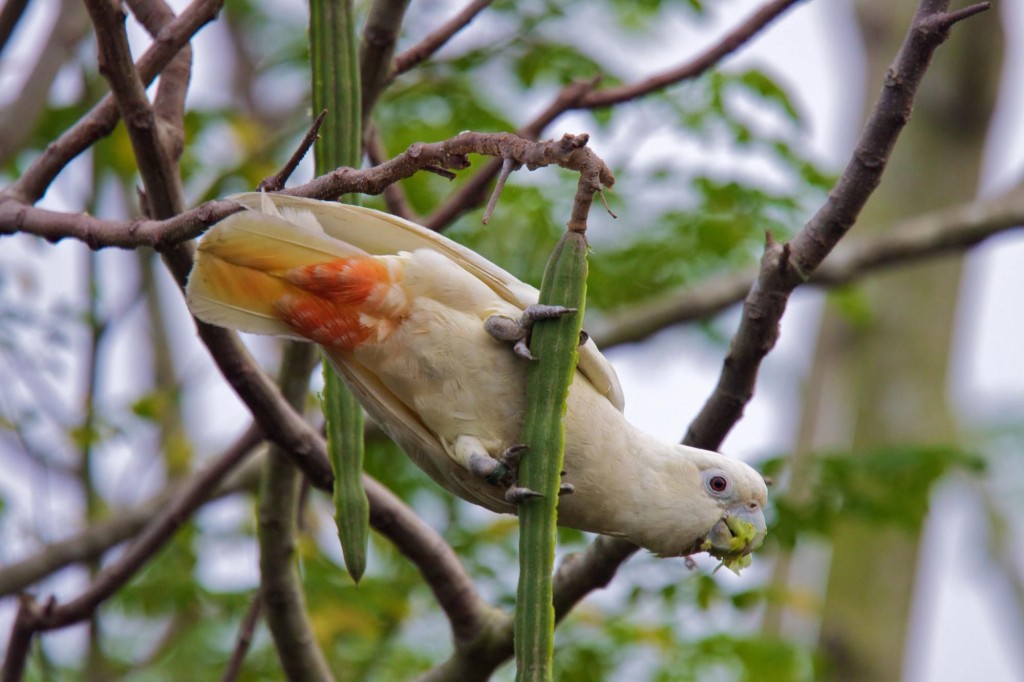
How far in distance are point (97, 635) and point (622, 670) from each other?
7.16ft

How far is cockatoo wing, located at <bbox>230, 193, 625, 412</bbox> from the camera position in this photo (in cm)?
249

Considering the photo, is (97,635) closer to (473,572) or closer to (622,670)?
(473,572)

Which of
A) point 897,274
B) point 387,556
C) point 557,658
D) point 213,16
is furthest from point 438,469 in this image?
point 897,274

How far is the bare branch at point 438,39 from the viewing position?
3.26 m

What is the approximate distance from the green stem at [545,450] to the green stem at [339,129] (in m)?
0.67

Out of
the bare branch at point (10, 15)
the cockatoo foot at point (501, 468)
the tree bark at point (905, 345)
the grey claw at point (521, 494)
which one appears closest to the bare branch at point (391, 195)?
the bare branch at point (10, 15)

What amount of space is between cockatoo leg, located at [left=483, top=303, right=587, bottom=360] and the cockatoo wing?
0.16 meters

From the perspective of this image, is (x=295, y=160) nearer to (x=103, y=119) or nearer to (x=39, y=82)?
(x=103, y=119)

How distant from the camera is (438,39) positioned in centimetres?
329

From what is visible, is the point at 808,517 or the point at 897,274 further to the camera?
the point at 897,274

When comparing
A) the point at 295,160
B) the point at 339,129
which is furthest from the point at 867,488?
the point at 295,160

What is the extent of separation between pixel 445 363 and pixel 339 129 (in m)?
0.66

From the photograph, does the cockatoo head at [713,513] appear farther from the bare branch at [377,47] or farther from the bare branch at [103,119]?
the bare branch at [103,119]

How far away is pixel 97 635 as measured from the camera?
4402mm
